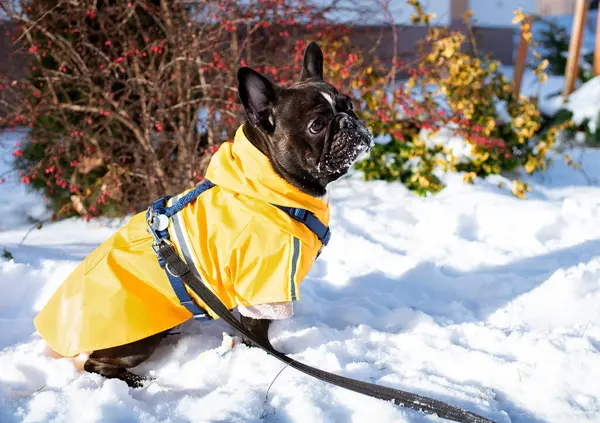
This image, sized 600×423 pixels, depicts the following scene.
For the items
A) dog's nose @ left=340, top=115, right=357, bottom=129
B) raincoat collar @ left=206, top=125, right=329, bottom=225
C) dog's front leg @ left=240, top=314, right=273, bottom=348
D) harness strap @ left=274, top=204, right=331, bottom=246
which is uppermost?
dog's nose @ left=340, top=115, right=357, bottom=129

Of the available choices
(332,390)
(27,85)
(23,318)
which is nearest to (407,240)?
(332,390)

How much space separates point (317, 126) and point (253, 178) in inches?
15.2

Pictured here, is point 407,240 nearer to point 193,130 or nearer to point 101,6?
point 193,130

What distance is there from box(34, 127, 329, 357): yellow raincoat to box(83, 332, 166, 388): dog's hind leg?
2.6 inches

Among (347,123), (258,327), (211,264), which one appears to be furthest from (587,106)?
(211,264)

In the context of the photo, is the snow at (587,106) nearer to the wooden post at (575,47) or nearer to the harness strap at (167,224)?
the wooden post at (575,47)

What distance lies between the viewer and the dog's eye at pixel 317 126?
2455 mm

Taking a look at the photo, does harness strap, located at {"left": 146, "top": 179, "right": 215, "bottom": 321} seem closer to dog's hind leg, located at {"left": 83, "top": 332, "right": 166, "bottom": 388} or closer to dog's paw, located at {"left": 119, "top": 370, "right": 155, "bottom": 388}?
dog's hind leg, located at {"left": 83, "top": 332, "right": 166, "bottom": 388}

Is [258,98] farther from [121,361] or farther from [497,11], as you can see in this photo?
[497,11]

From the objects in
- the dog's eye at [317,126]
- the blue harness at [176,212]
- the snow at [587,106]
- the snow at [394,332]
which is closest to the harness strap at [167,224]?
→ the blue harness at [176,212]

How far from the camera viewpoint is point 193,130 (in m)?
4.82

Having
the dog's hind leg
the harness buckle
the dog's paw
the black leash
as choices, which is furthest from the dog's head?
the dog's paw

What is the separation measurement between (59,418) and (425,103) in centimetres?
431

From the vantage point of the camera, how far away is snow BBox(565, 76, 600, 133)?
22.7 ft
